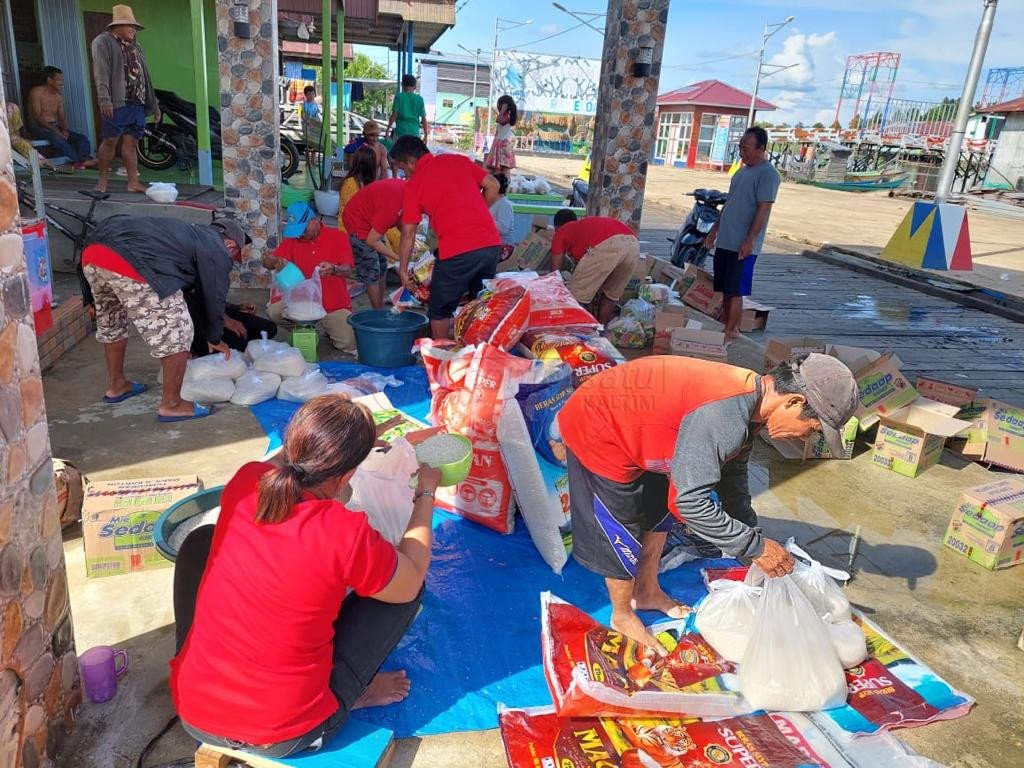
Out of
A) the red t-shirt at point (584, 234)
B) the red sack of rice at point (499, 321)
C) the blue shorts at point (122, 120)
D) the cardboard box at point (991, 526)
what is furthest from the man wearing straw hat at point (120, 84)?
the cardboard box at point (991, 526)

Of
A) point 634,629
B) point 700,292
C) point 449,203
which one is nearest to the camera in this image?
point 634,629

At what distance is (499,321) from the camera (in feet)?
13.5

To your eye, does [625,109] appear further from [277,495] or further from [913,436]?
[277,495]

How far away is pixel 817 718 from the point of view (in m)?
2.17

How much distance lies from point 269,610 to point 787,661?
1495 millimetres

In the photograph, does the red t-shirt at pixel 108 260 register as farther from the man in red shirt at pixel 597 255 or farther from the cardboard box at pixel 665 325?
the cardboard box at pixel 665 325

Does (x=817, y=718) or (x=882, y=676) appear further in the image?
(x=882, y=676)

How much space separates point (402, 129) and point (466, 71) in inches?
1648

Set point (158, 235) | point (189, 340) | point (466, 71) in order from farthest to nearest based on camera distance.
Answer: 1. point (466, 71)
2. point (189, 340)
3. point (158, 235)

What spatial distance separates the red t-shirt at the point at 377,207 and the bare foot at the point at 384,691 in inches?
142

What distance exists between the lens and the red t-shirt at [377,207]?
514 cm

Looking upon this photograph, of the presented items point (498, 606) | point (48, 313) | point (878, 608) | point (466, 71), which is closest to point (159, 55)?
point (48, 313)

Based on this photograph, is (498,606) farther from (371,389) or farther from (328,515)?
(371,389)

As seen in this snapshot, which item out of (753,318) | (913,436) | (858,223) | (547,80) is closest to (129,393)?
(913,436)
